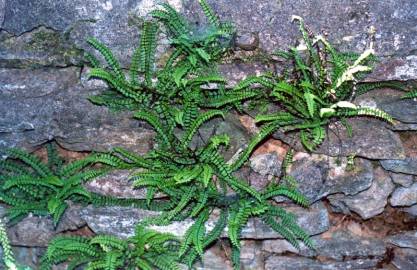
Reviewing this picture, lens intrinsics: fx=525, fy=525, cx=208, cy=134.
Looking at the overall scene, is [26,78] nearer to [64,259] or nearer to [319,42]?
[64,259]

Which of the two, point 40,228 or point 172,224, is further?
point 40,228

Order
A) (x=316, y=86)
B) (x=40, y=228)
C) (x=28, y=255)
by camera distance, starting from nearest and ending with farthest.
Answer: (x=316, y=86) < (x=40, y=228) < (x=28, y=255)

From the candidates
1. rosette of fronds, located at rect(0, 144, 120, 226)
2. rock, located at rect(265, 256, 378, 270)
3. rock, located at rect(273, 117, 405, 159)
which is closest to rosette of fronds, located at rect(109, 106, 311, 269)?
rock, located at rect(265, 256, 378, 270)

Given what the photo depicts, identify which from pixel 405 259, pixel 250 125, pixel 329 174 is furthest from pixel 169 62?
pixel 405 259

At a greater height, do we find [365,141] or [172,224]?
[365,141]

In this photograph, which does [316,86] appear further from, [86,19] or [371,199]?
[86,19]

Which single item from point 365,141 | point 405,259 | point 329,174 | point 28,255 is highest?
point 365,141

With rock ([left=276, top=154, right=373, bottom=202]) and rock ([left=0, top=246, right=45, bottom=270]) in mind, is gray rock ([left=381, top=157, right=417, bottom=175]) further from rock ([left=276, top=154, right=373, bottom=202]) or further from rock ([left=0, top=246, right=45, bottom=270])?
rock ([left=0, top=246, right=45, bottom=270])
